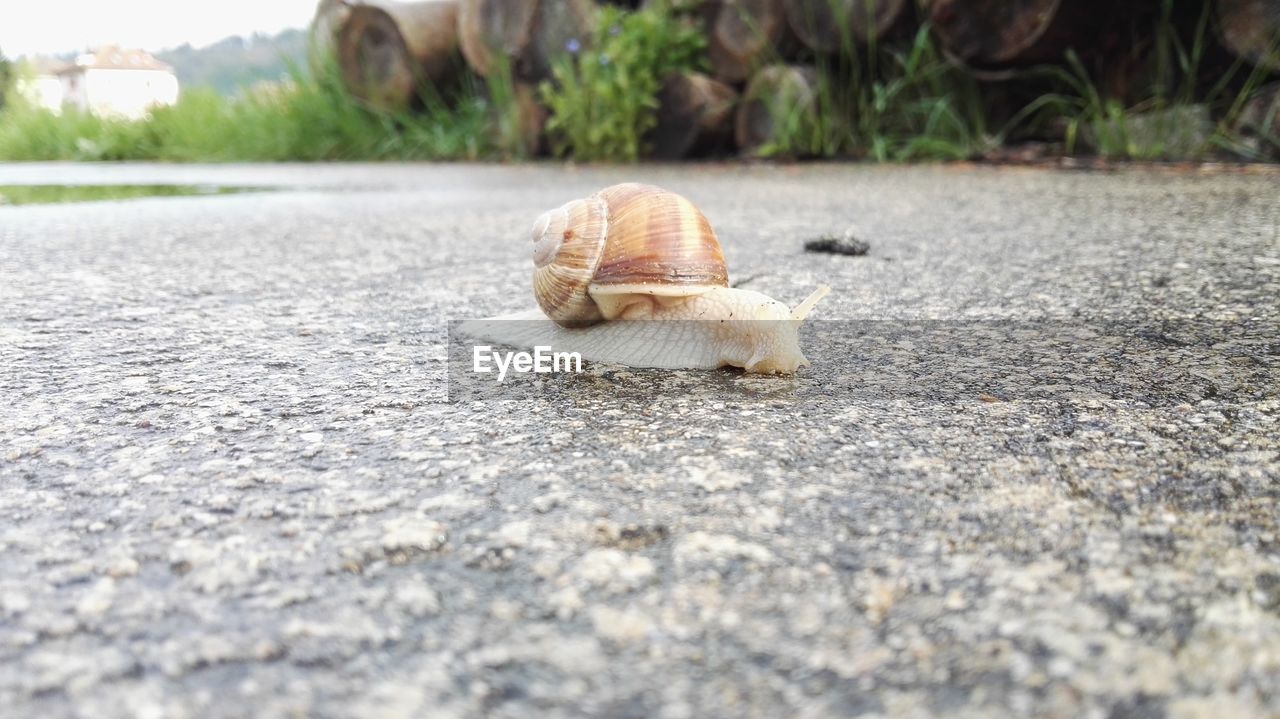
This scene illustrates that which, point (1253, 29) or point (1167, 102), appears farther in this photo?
point (1167, 102)

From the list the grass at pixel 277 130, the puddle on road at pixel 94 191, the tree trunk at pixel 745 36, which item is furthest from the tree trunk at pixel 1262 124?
the grass at pixel 277 130

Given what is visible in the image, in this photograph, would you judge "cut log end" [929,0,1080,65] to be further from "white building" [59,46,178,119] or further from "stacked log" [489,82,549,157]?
"white building" [59,46,178,119]

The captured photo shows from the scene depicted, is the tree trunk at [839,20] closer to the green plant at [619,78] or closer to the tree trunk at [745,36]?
the tree trunk at [745,36]

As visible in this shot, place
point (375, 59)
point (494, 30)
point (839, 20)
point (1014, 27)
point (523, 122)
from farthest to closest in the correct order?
point (375, 59) → point (523, 122) → point (494, 30) → point (839, 20) → point (1014, 27)

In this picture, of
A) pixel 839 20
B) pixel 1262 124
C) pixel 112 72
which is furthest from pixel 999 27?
pixel 112 72

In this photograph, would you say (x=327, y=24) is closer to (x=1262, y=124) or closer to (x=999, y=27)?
(x=999, y=27)

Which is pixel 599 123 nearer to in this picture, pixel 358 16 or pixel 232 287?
pixel 358 16

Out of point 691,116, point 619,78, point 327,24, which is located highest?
point 327,24

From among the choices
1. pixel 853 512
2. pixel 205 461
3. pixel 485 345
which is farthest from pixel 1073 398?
pixel 205 461
